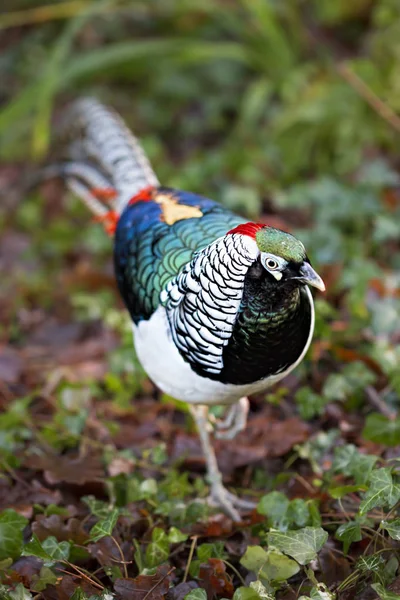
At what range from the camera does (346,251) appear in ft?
14.4

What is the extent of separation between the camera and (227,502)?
10.1 ft

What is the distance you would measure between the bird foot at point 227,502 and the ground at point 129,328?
0.17ft

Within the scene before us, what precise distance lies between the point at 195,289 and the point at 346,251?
202cm

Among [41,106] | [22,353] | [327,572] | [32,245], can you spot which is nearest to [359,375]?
[327,572]

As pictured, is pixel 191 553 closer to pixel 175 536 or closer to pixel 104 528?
pixel 175 536

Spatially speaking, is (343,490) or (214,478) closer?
(343,490)

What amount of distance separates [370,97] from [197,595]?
3324mm

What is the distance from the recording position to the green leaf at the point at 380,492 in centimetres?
245

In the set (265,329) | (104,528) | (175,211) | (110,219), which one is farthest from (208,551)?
(110,219)

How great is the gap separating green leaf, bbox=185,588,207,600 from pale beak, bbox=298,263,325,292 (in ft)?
3.28

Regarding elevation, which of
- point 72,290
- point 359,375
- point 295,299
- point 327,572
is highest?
point 72,290

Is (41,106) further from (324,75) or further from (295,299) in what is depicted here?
(295,299)

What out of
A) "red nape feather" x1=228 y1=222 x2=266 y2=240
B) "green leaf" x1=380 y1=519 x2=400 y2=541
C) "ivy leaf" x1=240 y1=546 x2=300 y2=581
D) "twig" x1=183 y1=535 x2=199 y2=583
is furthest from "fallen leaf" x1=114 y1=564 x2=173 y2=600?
"red nape feather" x1=228 y1=222 x2=266 y2=240

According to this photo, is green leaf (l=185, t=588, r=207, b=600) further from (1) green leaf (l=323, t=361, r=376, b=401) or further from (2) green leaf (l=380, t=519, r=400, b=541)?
(1) green leaf (l=323, t=361, r=376, b=401)
